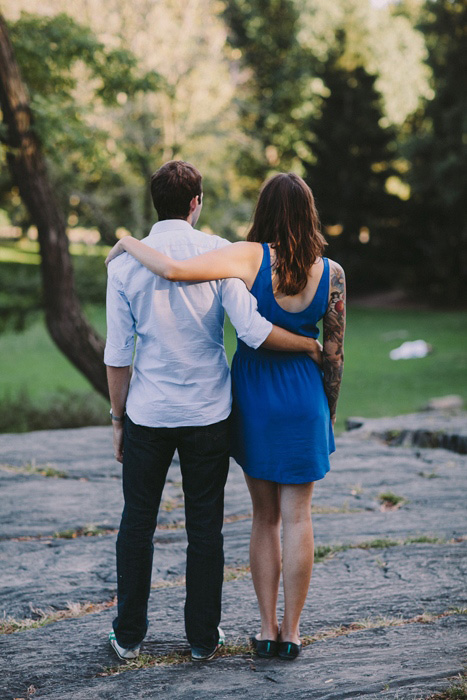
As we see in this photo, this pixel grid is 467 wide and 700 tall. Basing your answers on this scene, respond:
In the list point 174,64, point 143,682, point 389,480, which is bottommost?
point 143,682

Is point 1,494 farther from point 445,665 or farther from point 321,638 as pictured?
point 445,665

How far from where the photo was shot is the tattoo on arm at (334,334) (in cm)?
315

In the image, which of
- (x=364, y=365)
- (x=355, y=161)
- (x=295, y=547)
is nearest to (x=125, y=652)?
(x=295, y=547)

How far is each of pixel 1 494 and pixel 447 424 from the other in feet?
14.6

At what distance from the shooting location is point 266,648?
324 cm

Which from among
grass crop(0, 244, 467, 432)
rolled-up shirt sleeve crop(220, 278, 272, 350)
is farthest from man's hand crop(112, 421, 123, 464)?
grass crop(0, 244, 467, 432)

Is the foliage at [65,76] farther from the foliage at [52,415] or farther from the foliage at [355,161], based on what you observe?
the foliage at [355,161]

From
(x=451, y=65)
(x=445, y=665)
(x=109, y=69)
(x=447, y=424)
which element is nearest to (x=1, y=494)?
(x=445, y=665)

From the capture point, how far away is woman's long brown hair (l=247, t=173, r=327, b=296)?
302cm

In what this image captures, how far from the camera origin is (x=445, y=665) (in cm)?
306

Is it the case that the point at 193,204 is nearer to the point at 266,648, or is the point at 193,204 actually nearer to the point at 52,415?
the point at 266,648

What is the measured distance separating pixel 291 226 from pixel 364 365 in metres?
16.8

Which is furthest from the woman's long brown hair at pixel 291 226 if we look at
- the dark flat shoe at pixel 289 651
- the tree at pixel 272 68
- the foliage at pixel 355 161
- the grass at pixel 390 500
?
the tree at pixel 272 68

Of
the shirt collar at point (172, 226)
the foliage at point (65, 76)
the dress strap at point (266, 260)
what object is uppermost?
the foliage at point (65, 76)
